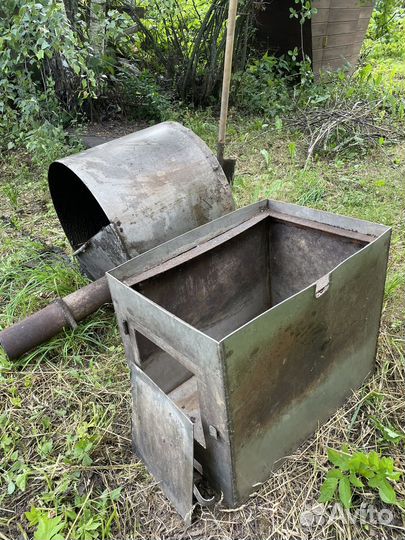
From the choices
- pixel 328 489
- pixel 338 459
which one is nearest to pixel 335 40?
pixel 338 459

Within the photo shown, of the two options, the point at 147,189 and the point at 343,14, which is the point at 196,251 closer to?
the point at 147,189

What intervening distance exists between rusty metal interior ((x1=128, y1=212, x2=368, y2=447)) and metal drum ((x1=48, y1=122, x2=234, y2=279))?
0.29 metres

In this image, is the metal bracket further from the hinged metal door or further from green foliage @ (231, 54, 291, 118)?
green foliage @ (231, 54, 291, 118)

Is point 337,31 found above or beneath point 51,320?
above

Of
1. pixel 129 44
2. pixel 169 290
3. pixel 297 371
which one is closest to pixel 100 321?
pixel 169 290

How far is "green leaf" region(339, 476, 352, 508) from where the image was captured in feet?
5.18

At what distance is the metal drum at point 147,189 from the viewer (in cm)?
212

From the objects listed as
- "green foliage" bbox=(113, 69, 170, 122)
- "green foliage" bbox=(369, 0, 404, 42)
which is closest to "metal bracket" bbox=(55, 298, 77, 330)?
"green foliage" bbox=(113, 69, 170, 122)

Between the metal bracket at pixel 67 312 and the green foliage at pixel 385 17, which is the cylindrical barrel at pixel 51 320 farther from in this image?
the green foliage at pixel 385 17

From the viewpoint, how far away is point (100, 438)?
1928 mm

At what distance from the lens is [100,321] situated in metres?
2.56

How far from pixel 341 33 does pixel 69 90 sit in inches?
161

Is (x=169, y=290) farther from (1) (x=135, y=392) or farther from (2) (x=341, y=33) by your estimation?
(2) (x=341, y=33)

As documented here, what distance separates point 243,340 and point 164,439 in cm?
59
